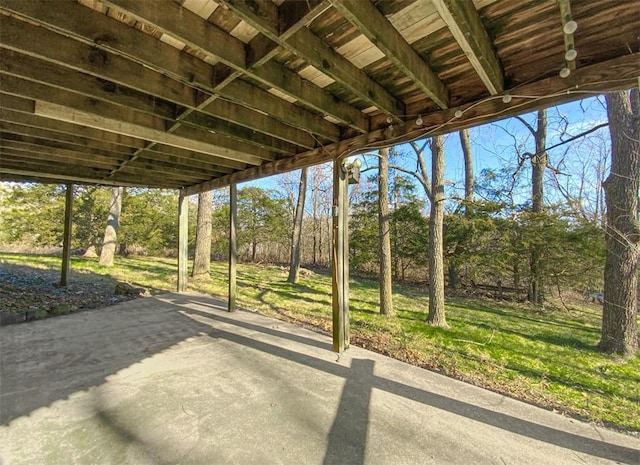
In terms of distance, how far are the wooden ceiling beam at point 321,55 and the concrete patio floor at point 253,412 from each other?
2.30m

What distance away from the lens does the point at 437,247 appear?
482 cm

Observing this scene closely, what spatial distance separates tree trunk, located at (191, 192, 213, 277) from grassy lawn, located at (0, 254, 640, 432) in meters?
0.94

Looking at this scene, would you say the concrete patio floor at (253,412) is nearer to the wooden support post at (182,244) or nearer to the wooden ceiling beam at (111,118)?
the wooden ceiling beam at (111,118)

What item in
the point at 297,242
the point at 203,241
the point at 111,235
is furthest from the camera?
the point at 111,235

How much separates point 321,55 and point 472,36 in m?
0.81

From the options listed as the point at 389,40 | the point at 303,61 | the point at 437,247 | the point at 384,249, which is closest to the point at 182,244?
the point at 384,249

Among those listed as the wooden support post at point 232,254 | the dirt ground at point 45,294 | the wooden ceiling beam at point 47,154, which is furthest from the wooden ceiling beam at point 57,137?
the dirt ground at point 45,294

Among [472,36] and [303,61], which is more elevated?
[303,61]

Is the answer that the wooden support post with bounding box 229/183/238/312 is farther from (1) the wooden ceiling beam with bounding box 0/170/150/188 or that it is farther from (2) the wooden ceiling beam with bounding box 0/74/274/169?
(1) the wooden ceiling beam with bounding box 0/170/150/188

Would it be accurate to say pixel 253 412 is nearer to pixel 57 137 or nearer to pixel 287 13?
pixel 287 13

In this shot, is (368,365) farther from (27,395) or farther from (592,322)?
(592,322)

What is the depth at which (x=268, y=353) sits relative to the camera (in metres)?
3.01

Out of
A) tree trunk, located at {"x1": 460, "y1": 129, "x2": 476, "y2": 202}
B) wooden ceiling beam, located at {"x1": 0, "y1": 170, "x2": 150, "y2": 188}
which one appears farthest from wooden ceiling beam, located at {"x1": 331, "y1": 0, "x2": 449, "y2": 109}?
tree trunk, located at {"x1": 460, "y1": 129, "x2": 476, "y2": 202}

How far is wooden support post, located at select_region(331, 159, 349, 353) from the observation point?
3.13 metres
